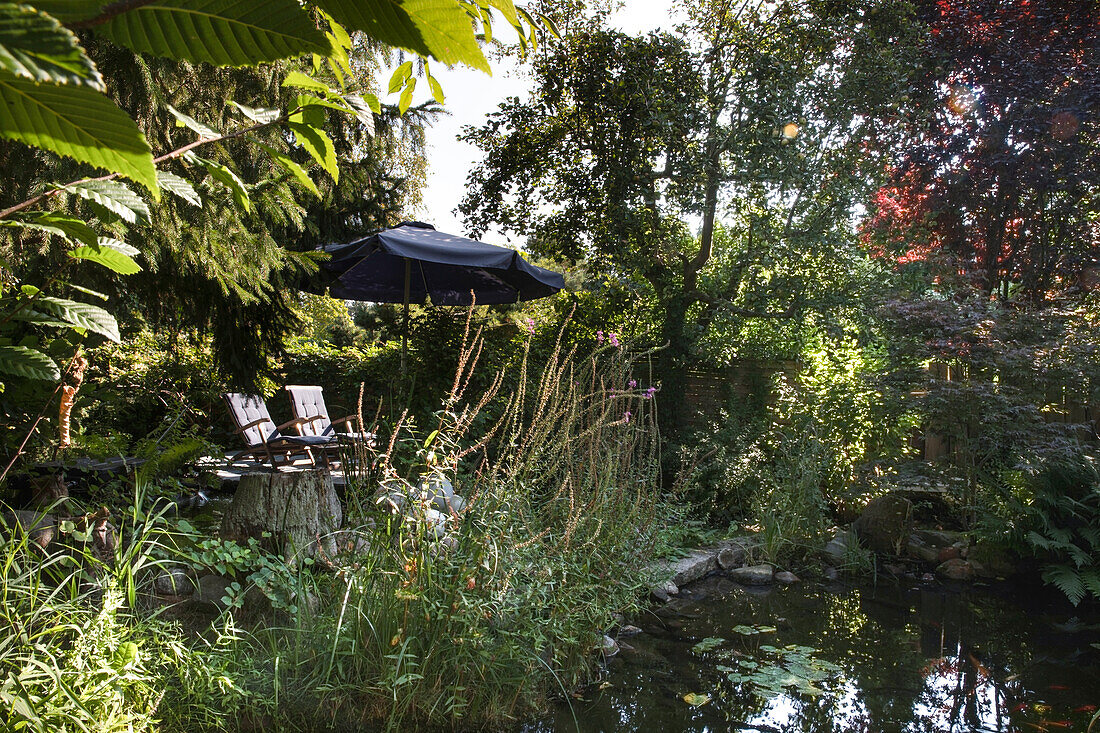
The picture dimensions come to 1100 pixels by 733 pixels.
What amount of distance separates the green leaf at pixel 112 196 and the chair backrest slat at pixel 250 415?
563cm

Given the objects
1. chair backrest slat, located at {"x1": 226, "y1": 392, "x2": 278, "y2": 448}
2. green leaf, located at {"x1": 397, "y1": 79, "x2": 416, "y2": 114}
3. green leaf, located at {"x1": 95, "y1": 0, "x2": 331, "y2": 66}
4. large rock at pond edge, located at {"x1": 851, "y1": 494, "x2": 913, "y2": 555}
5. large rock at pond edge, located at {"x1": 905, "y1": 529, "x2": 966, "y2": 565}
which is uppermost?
green leaf, located at {"x1": 397, "y1": 79, "x2": 416, "y2": 114}

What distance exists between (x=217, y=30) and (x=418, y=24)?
15cm

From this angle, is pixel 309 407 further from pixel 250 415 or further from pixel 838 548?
pixel 838 548

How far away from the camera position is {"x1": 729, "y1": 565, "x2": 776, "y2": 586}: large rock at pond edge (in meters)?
5.22

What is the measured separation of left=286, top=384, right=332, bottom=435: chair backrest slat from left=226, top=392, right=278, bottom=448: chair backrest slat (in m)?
0.26

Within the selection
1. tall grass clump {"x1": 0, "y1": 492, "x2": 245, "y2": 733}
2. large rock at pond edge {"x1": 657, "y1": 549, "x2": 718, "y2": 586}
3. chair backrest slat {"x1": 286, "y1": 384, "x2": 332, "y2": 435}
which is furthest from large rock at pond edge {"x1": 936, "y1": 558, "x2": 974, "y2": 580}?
tall grass clump {"x1": 0, "y1": 492, "x2": 245, "y2": 733}

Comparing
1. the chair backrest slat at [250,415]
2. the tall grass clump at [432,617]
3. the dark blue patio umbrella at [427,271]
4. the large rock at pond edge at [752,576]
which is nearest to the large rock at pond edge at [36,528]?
the tall grass clump at [432,617]

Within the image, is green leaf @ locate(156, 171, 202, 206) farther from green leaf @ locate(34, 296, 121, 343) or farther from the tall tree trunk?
the tall tree trunk

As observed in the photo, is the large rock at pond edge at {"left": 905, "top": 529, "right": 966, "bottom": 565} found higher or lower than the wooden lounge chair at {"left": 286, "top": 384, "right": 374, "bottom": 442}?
lower

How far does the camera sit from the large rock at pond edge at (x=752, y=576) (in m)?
5.22

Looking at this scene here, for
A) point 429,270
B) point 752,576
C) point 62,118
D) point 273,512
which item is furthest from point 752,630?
point 429,270

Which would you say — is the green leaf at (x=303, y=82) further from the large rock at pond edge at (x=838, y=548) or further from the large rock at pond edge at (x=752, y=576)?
the large rock at pond edge at (x=838, y=548)

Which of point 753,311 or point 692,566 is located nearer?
point 692,566

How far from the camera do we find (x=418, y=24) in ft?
1.66
